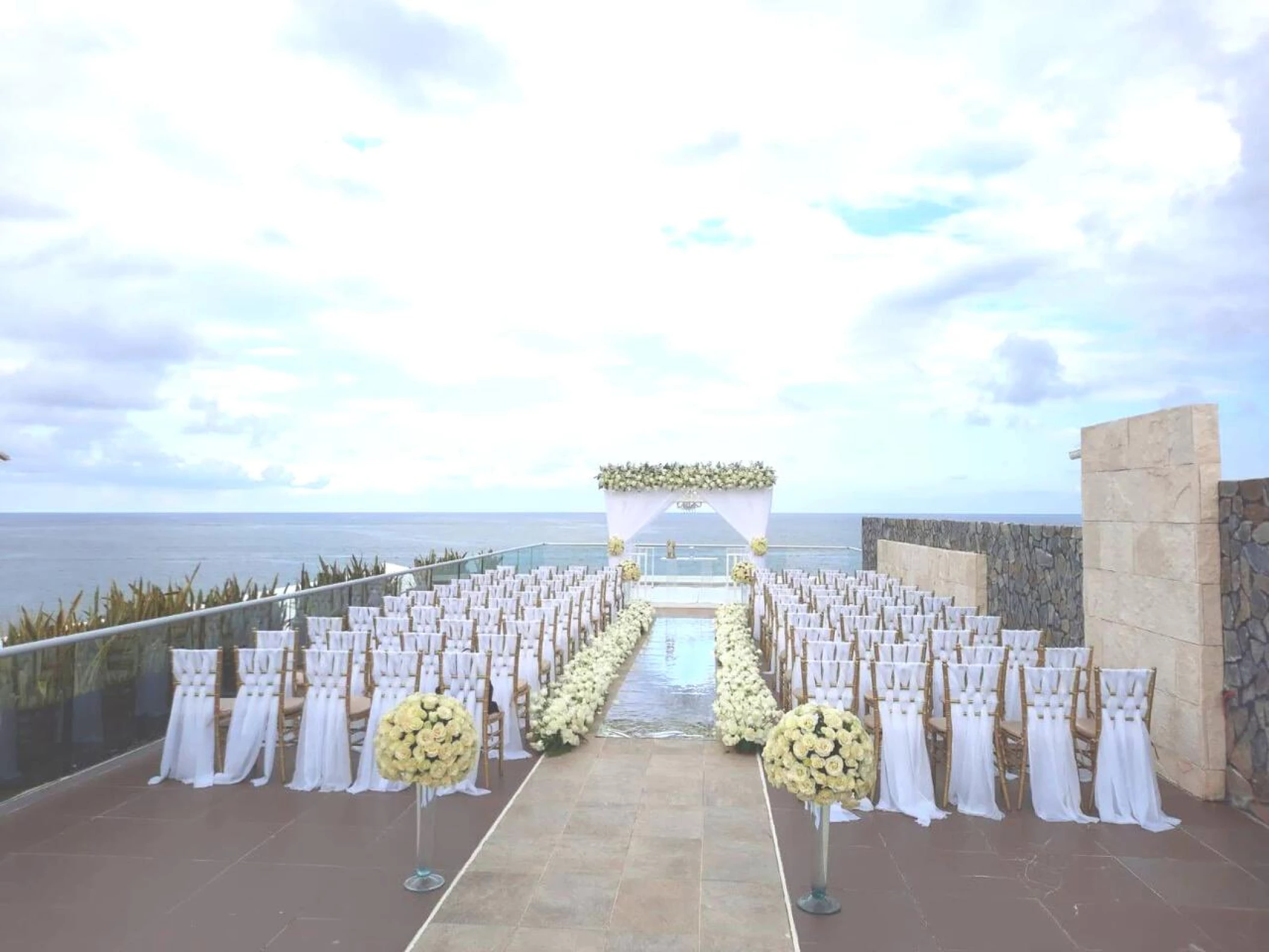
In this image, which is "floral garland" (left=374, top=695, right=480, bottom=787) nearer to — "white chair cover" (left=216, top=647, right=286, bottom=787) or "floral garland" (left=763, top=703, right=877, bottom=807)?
"floral garland" (left=763, top=703, right=877, bottom=807)

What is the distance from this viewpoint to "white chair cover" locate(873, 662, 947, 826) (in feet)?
17.1

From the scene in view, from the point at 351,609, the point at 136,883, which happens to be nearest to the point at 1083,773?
the point at 136,883

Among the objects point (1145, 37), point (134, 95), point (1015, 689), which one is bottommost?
point (1015, 689)

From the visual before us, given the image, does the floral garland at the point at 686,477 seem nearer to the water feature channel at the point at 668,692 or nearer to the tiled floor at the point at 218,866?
the water feature channel at the point at 668,692

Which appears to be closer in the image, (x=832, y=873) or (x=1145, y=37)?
(x=832, y=873)

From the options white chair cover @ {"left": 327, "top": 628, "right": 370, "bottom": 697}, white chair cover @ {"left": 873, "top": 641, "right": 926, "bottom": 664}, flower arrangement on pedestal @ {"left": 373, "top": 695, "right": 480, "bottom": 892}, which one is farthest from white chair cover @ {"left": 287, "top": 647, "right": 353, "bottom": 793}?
white chair cover @ {"left": 873, "top": 641, "right": 926, "bottom": 664}

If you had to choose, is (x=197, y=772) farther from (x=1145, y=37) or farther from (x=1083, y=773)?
(x=1145, y=37)

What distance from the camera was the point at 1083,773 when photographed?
19.2 ft

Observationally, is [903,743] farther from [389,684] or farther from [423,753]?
[389,684]

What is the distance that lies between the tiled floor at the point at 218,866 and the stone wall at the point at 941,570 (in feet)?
27.5

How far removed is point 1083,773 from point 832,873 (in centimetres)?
285

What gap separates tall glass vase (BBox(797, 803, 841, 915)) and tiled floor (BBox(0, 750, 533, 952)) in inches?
73.1

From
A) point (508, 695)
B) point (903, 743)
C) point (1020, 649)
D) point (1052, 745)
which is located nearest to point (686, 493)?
point (1020, 649)

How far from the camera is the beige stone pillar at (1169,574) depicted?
18.3 ft
